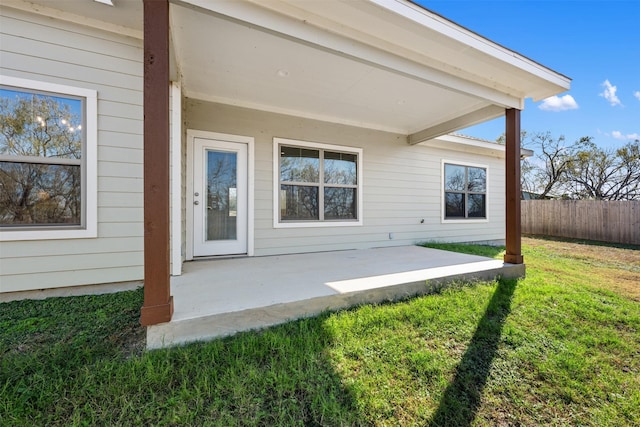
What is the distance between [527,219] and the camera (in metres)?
10.3

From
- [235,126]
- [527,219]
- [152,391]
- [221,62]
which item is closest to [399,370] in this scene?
[152,391]

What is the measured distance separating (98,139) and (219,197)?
1.70 meters

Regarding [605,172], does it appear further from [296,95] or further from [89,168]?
[89,168]

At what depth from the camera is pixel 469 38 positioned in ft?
9.36

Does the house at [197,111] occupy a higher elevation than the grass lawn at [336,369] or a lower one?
higher

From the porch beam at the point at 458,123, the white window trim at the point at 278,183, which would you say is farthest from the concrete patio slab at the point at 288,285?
the porch beam at the point at 458,123

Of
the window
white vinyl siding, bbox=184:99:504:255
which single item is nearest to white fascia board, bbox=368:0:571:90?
white vinyl siding, bbox=184:99:504:255

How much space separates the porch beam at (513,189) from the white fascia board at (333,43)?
55cm

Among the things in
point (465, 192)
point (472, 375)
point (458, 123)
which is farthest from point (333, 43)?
point (465, 192)

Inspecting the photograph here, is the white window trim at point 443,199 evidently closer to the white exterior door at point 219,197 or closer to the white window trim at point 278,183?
the white window trim at point 278,183

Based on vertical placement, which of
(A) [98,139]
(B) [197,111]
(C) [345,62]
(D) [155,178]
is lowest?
(D) [155,178]

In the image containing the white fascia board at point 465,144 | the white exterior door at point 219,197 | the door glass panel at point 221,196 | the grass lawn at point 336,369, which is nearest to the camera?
the grass lawn at point 336,369

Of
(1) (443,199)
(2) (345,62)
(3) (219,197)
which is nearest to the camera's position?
(2) (345,62)

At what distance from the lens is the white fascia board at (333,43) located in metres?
2.20
